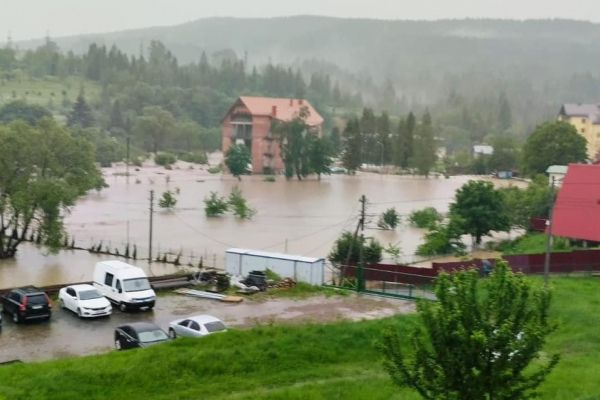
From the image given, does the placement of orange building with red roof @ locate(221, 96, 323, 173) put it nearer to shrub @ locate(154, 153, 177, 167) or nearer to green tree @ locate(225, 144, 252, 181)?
green tree @ locate(225, 144, 252, 181)

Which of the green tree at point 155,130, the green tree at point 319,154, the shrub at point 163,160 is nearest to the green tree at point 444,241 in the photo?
the green tree at point 319,154

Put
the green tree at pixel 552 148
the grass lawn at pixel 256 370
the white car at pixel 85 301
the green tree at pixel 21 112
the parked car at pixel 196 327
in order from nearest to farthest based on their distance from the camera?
the grass lawn at pixel 256 370, the parked car at pixel 196 327, the white car at pixel 85 301, the green tree at pixel 552 148, the green tree at pixel 21 112

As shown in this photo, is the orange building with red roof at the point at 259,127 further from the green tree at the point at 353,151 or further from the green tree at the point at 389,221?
the green tree at the point at 389,221

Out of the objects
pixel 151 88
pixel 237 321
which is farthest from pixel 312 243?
pixel 151 88

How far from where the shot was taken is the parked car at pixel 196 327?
1329 cm

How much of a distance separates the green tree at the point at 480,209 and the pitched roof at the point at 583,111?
6214cm

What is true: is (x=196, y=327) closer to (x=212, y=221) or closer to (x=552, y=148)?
(x=212, y=221)

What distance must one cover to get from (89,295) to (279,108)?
62.1m

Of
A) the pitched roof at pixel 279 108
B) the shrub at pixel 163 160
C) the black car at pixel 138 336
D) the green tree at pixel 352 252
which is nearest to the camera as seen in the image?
the black car at pixel 138 336

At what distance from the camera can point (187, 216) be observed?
3981cm

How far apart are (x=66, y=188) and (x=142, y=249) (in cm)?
546

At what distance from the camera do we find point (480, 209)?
29797mm

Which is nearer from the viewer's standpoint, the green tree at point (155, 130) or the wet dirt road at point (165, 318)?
the wet dirt road at point (165, 318)

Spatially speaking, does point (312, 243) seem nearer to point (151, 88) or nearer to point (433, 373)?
point (433, 373)
